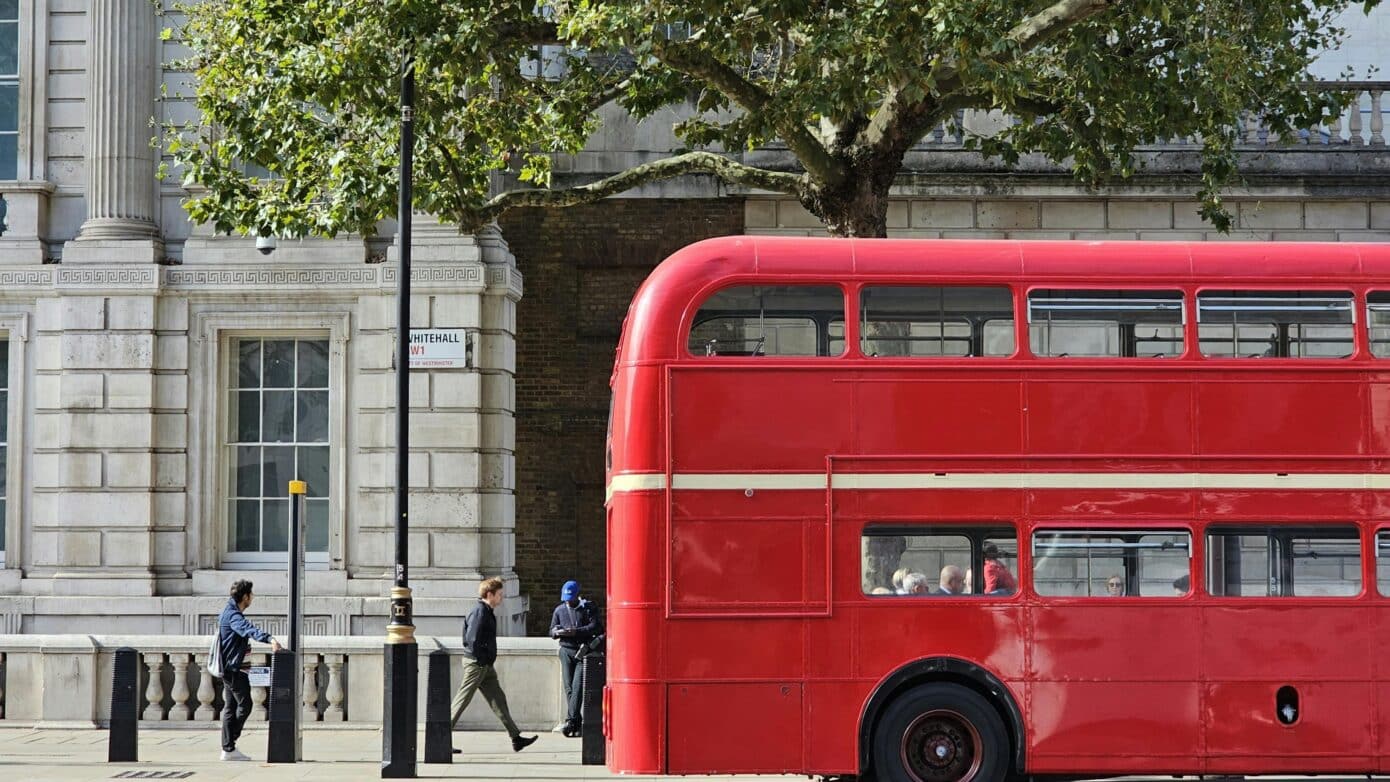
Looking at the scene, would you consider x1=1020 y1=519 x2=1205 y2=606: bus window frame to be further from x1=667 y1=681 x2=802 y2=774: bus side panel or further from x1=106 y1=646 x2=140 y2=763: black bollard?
x1=106 y1=646 x2=140 y2=763: black bollard

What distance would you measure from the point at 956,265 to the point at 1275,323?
2.23 m

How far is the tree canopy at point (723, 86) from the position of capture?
14656 millimetres

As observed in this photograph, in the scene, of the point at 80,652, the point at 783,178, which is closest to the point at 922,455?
the point at 783,178

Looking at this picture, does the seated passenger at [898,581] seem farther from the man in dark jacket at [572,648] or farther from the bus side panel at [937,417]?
the man in dark jacket at [572,648]

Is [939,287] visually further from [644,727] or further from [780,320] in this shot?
[644,727]

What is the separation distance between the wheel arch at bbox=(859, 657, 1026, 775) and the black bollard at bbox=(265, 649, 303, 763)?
559cm

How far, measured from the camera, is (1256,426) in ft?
40.8

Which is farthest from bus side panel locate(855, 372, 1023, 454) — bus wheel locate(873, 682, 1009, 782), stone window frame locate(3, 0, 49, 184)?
stone window frame locate(3, 0, 49, 184)

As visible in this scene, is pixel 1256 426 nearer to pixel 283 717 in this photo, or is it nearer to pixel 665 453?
pixel 665 453

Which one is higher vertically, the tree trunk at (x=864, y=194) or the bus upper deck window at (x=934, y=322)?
the tree trunk at (x=864, y=194)

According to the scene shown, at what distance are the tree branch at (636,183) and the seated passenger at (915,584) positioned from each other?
555 centimetres

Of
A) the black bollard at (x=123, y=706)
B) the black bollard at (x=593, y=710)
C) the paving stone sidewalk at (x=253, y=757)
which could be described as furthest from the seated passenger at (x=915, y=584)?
the black bollard at (x=123, y=706)

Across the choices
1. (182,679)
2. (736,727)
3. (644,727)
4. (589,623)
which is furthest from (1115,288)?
(182,679)

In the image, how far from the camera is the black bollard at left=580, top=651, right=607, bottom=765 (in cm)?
1533
